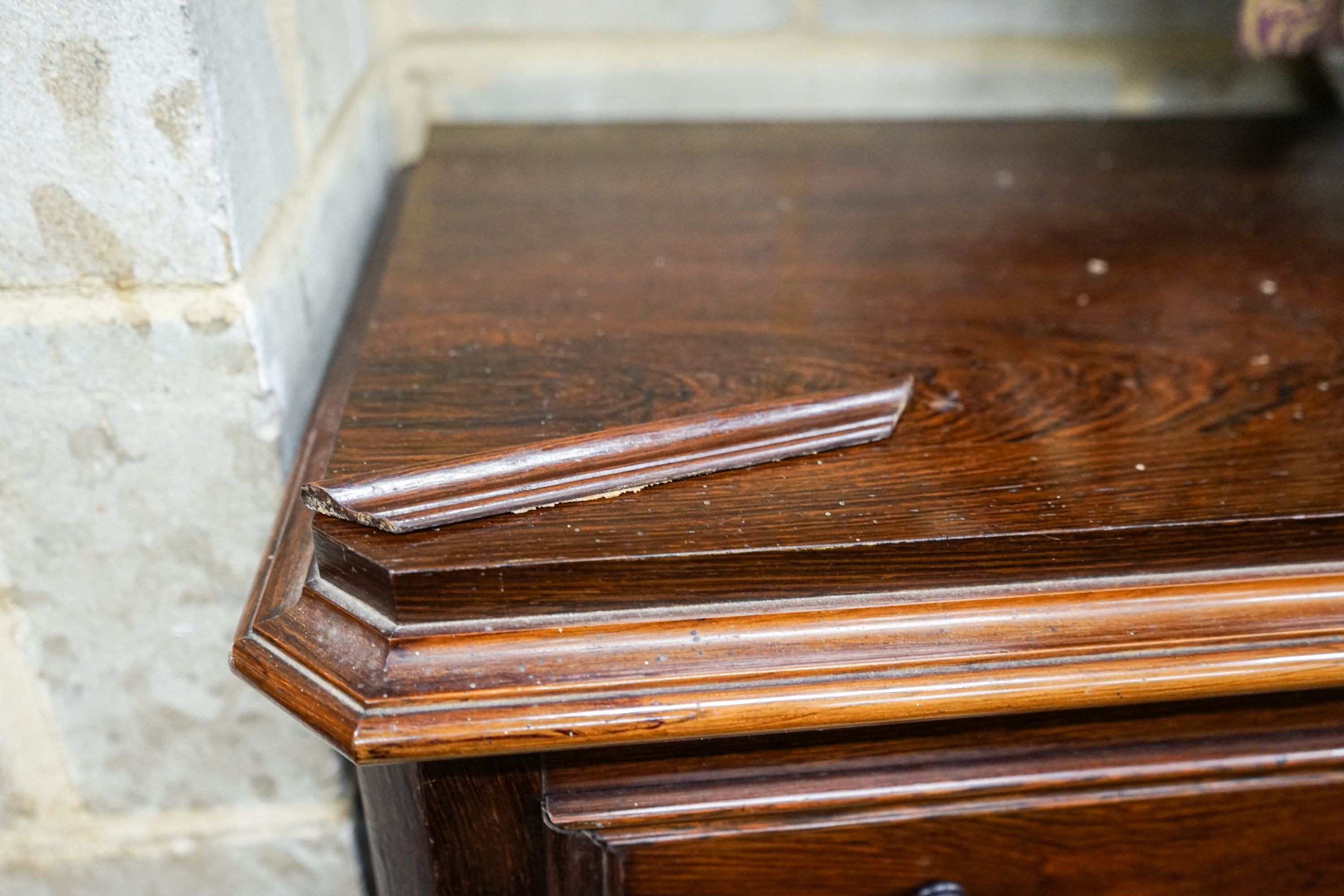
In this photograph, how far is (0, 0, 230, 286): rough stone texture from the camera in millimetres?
374

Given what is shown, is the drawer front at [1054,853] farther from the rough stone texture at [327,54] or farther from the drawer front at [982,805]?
the rough stone texture at [327,54]

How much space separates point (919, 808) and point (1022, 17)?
0.70m

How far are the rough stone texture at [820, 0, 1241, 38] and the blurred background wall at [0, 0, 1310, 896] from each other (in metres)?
0.40

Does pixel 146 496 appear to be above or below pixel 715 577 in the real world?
above

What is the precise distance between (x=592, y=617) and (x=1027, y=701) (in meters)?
0.15

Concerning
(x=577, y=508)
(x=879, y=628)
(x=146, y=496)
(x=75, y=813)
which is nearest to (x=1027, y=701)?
(x=879, y=628)

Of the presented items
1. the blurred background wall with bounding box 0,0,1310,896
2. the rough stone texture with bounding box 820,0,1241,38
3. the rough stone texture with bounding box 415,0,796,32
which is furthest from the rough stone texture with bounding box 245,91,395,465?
the rough stone texture with bounding box 820,0,1241,38

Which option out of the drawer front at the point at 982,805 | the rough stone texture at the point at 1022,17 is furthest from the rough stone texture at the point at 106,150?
the rough stone texture at the point at 1022,17

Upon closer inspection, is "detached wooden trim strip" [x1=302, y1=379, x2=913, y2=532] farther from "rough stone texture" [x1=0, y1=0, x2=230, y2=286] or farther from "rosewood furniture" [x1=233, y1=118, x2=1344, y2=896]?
"rough stone texture" [x1=0, y1=0, x2=230, y2=286]

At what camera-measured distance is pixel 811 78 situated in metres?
0.86

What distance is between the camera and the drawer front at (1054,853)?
1.29 ft

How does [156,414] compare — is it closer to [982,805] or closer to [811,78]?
[982,805]

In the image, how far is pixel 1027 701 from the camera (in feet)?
1.11

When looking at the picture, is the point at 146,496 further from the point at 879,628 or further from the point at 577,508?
the point at 879,628
